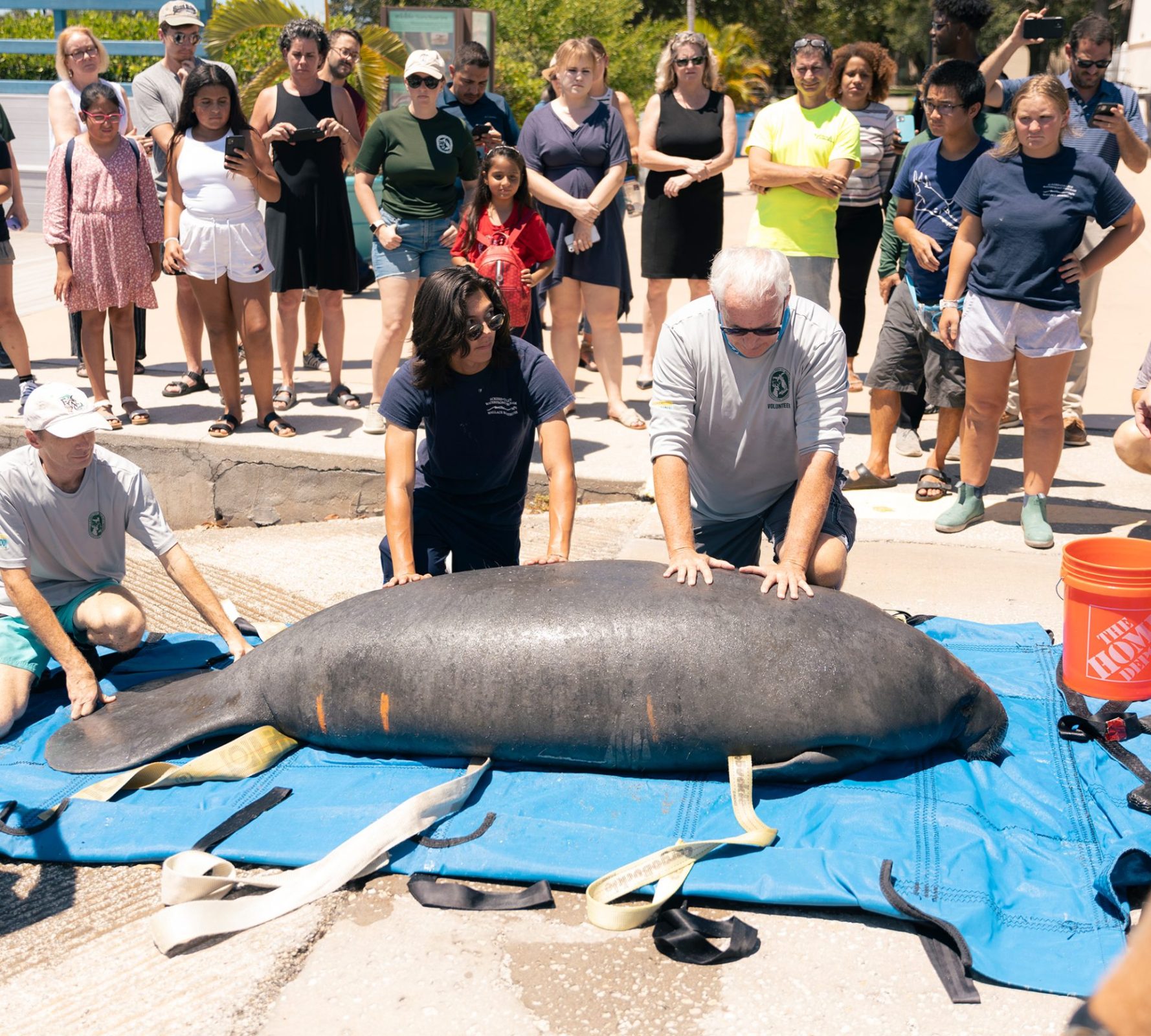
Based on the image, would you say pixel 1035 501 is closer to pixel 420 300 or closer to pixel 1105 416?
→ pixel 1105 416

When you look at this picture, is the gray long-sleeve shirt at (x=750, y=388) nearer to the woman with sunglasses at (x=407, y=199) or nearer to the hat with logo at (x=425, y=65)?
the woman with sunglasses at (x=407, y=199)

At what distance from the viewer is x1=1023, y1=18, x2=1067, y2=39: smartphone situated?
749 cm

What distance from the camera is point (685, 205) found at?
26.7 ft

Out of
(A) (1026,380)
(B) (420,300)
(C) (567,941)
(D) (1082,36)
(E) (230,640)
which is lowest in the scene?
(C) (567,941)

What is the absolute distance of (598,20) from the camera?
90.0ft

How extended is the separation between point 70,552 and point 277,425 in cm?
292

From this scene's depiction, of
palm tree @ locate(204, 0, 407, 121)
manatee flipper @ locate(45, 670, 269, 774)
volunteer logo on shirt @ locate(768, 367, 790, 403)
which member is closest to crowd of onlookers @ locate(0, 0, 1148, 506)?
volunteer logo on shirt @ locate(768, 367, 790, 403)

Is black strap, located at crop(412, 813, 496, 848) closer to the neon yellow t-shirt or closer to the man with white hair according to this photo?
the man with white hair

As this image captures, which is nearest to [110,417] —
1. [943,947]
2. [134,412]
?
[134,412]

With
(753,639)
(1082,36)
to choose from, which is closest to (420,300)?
(753,639)

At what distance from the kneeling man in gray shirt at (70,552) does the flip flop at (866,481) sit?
11.9 feet

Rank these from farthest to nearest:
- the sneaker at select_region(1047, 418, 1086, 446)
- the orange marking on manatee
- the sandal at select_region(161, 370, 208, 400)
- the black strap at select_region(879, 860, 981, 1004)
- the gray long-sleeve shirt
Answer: the sandal at select_region(161, 370, 208, 400) < the sneaker at select_region(1047, 418, 1086, 446) < the gray long-sleeve shirt < the orange marking on manatee < the black strap at select_region(879, 860, 981, 1004)

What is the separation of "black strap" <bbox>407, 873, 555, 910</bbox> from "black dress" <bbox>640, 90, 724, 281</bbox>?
17.5 feet

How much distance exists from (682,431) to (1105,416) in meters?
4.75
